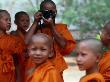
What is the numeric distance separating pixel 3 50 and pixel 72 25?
14.1m

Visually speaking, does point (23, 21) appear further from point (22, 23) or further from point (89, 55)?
point (89, 55)

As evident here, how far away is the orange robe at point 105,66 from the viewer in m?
4.70

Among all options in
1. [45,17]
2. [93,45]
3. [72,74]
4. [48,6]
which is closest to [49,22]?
[45,17]

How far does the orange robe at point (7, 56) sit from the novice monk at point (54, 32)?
254 mm

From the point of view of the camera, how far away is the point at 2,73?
585 centimetres

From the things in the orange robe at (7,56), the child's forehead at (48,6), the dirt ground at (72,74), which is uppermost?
the child's forehead at (48,6)

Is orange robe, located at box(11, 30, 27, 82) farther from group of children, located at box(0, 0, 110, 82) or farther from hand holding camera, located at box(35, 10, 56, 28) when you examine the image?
hand holding camera, located at box(35, 10, 56, 28)

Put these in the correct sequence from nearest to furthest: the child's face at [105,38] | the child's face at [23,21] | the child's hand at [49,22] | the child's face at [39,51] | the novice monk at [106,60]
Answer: the child's face at [39,51] < the novice monk at [106,60] < the child's face at [105,38] < the child's hand at [49,22] < the child's face at [23,21]

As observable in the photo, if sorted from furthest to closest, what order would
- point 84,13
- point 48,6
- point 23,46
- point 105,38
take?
point 84,13, point 23,46, point 48,6, point 105,38

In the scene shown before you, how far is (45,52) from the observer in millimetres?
4625

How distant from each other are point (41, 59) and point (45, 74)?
A: 19cm

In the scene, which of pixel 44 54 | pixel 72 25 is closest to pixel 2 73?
pixel 44 54

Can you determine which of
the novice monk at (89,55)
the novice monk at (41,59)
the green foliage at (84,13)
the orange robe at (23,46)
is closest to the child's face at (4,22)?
the orange robe at (23,46)

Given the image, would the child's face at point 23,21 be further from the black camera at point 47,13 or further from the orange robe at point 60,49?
the black camera at point 47,13
